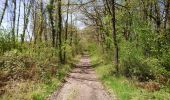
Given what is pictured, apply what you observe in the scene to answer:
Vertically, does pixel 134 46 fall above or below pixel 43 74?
above

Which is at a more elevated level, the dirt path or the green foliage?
the green foliage

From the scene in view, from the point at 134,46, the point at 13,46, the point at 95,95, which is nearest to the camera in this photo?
the point at 95,95

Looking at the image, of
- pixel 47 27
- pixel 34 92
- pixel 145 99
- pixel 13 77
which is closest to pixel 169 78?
pixel 145 99

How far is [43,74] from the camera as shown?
23.4 m

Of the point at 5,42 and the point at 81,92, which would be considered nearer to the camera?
the point at 81,92

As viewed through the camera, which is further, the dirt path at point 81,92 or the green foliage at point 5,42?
the green foliage at point 5,42

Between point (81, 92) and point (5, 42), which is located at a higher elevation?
point (5, 42)

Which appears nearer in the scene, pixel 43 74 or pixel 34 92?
pixel 34 92

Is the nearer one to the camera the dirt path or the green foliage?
the dirt path

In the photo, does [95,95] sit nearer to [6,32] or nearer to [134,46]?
[134,46]

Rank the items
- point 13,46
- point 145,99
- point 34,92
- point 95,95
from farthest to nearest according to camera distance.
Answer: point 13,46 < point 95,95 < point 34,92 < point 145,99

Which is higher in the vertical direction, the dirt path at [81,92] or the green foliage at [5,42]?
the green foliage at [5,42]

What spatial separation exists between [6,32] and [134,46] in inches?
390

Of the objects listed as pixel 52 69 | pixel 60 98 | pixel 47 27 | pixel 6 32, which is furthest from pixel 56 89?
pixel 47 27
